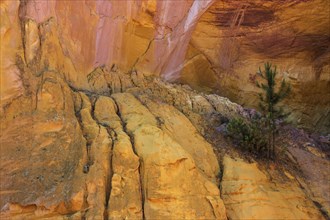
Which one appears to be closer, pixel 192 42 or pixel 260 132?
pixel 260 132

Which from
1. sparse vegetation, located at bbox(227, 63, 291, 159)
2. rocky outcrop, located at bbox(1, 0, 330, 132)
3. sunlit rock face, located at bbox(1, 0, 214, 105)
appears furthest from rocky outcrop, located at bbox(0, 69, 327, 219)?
rocky outcrop, located at bbox(1, 0, 330, 132)

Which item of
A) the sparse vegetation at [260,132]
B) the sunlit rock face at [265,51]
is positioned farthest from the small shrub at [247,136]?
the sunlit rock face at [265,51]

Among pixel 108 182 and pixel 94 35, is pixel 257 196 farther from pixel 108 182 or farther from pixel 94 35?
pixel 94 35

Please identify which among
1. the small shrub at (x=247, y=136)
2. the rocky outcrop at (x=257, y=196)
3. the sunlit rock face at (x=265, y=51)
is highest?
the sunlit rock face at (x=265, y=51)

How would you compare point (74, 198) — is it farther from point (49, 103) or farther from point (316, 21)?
point (316, 21)

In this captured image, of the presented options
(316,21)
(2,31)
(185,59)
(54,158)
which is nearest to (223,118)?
(185,59)

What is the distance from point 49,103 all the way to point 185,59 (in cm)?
466

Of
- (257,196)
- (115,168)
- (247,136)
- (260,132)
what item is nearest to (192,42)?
(260,132)

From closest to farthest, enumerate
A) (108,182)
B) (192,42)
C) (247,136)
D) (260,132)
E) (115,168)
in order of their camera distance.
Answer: (108,182), (115,168), (247,136), (260,132), (192,42)

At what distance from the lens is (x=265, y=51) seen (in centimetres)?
1199

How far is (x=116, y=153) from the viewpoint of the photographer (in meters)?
7.58

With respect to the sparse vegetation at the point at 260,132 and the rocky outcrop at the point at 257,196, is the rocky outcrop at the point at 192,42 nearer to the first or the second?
the sparse vegetation at the point at 260,132

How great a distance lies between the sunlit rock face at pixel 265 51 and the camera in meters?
11.2

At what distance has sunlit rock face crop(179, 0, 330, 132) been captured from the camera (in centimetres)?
1125
